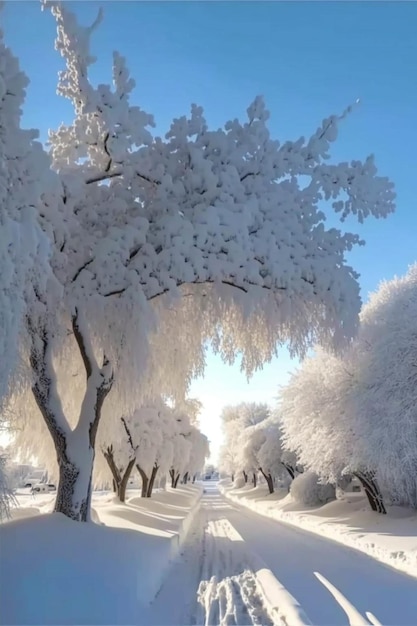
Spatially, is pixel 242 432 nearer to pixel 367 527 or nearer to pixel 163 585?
pixel 367 527

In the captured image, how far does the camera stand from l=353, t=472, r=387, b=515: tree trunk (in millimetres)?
20938

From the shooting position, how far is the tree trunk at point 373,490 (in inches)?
824

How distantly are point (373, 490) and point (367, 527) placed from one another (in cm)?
326

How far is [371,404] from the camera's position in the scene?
17.6 metres

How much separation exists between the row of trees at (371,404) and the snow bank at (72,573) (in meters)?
7.60

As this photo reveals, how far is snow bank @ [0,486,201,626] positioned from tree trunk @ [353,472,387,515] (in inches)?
557

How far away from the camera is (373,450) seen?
1655 cm

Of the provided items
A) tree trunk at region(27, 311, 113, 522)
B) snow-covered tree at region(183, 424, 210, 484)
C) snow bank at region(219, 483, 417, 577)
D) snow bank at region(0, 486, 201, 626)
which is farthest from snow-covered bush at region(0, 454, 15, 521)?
snow-covered tree at region(183, 424, 210, 484)

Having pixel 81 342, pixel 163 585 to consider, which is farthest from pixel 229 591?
pixel 81 342

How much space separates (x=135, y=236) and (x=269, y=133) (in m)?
3.12

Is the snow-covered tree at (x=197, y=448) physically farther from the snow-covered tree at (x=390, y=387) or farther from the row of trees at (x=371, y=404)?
the snow-covered tree at (x=390, y=387)

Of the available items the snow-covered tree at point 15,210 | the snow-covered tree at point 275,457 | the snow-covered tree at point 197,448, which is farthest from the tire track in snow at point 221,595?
the snow-covered tree at point 197,448

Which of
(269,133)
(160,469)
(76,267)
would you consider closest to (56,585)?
(76,267)

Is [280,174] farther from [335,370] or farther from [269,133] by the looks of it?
[335,370]
